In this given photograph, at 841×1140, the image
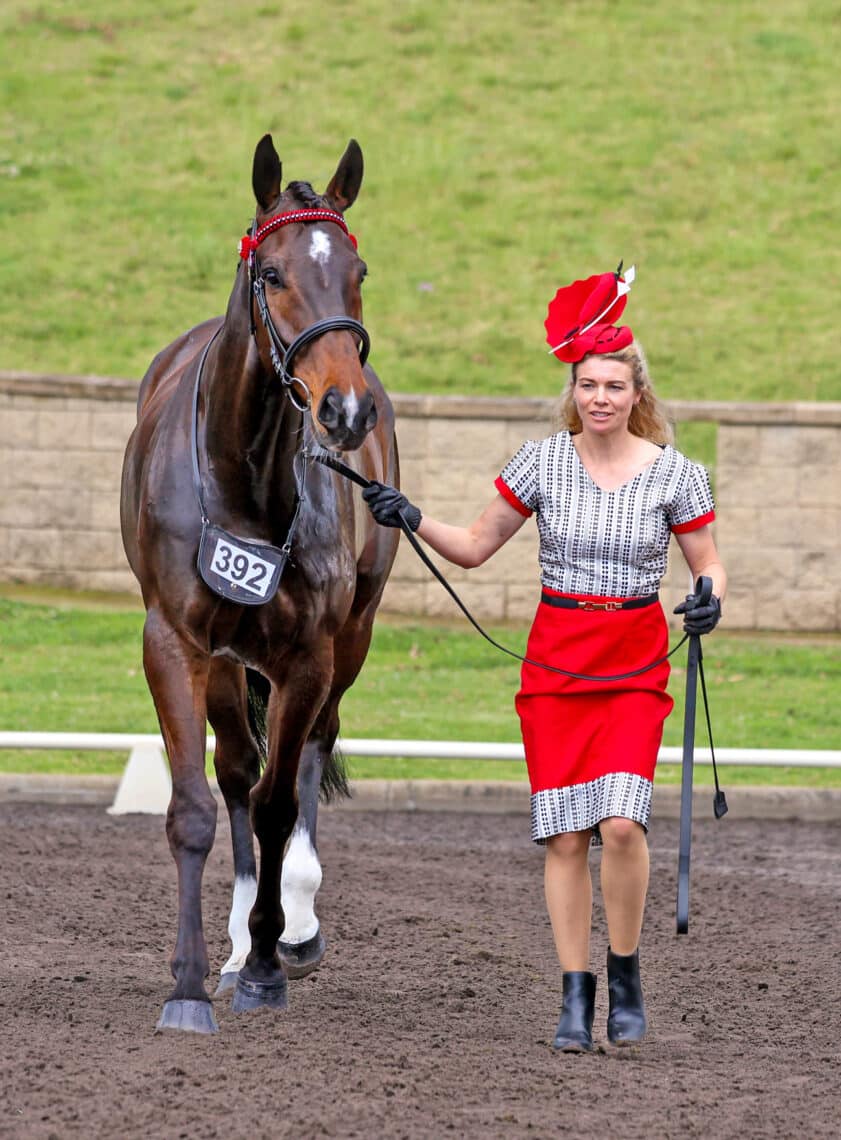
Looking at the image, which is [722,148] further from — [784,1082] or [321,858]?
[784,1082]

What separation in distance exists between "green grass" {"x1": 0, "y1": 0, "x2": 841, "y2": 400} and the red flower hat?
1136cm

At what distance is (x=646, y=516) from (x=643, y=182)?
661 inches

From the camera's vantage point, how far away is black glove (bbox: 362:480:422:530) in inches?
194

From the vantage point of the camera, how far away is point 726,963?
610 cm

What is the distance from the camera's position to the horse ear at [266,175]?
16.1ft

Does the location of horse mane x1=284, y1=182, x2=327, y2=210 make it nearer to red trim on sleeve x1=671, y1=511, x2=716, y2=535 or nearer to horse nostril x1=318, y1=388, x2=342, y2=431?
horse nostril x1=318, y1=388, x2=342, y2=431

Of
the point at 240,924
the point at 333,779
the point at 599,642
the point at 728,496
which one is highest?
the point at 599,642

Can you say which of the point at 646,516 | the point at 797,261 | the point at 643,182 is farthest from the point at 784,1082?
the point at 643,182

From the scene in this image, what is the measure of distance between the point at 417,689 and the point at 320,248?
7768mm

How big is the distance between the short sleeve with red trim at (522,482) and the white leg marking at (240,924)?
5.25 feet

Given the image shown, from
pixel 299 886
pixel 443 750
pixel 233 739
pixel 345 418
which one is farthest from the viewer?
pixel 443 750

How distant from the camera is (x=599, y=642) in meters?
4.80

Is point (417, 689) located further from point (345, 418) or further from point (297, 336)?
point (345, 418)

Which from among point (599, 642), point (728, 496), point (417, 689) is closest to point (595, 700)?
point (599, 642)
